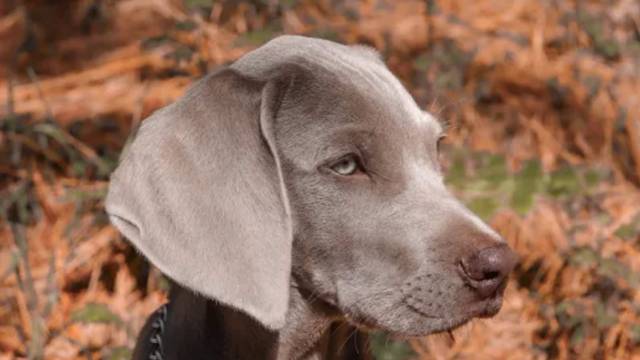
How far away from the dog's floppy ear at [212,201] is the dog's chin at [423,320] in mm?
244

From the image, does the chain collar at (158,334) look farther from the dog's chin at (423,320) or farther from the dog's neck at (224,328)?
the dog's chin at (423,320)

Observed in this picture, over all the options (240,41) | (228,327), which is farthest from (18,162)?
(228,327)

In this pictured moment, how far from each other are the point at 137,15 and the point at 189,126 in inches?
151

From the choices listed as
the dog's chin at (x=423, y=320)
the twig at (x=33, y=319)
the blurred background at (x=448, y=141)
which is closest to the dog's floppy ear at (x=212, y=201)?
the dog's chin at (x=423, y=320)

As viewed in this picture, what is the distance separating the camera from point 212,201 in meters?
2.90

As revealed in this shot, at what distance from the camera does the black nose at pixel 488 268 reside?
9.29 feet

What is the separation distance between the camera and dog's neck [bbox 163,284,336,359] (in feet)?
10.3

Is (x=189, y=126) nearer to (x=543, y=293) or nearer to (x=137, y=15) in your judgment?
(x=543, y=293)

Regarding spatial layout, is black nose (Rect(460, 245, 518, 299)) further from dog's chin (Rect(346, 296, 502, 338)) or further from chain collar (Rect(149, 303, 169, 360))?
chain collar (Rect(149, 303, 169, 360))

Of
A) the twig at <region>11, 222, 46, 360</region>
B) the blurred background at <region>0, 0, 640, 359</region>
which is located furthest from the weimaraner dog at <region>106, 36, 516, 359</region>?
the twig at <region>11, 222, 46, 360</region>

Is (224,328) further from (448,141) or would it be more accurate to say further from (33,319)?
(448,141)

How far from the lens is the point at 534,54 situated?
21.4 ft

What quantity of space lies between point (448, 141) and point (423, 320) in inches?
110

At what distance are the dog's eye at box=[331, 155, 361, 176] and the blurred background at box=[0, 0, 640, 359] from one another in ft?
3.86
